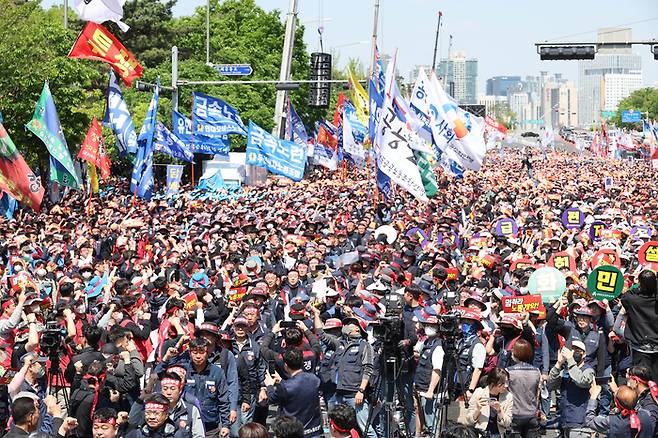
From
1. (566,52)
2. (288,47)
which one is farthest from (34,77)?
(566,52)

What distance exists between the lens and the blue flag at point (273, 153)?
105ft

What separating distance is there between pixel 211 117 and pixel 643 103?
442ft

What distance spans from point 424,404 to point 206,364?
272 cm

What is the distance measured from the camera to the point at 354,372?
10.5 m

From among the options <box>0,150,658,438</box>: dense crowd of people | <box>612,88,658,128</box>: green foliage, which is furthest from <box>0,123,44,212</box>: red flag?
<box>612,88,658,128</box>: green foliage

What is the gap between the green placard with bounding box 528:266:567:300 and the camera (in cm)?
1235

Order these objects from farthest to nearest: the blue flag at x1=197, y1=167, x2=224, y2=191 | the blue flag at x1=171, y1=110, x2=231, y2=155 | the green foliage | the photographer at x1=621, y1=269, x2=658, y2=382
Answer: the green foliage < the blue flag at x1=197, y1=167, x2=224, y2=191 < the blue flag at x1=171, y1=110, x2=231, y2=155 < the photographer at x1=621, y1=269, x2=658, y2=382

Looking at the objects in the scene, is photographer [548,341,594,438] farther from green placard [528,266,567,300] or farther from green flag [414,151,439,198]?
green flag [414,151,439,198]

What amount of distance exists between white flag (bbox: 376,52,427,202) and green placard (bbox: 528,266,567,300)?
6.78m

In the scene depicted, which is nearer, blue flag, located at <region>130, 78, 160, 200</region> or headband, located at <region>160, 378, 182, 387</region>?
headband, located at <region>160, 378, 182, 387</region>

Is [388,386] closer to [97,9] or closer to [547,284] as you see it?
[547,284]

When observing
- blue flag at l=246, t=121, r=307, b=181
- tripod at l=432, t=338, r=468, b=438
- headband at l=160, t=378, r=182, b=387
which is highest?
blue flag at l=246, t=121, r=307, b=181

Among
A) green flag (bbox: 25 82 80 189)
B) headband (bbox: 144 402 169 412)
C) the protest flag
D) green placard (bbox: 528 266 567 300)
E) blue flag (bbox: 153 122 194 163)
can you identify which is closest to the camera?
headband (bbox: 144 402 169 412)

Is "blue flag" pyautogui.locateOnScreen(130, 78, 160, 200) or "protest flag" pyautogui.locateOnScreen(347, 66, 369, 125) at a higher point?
"protest flag" pyautogui.locateOnScreen(347, 66, 369, 125)
